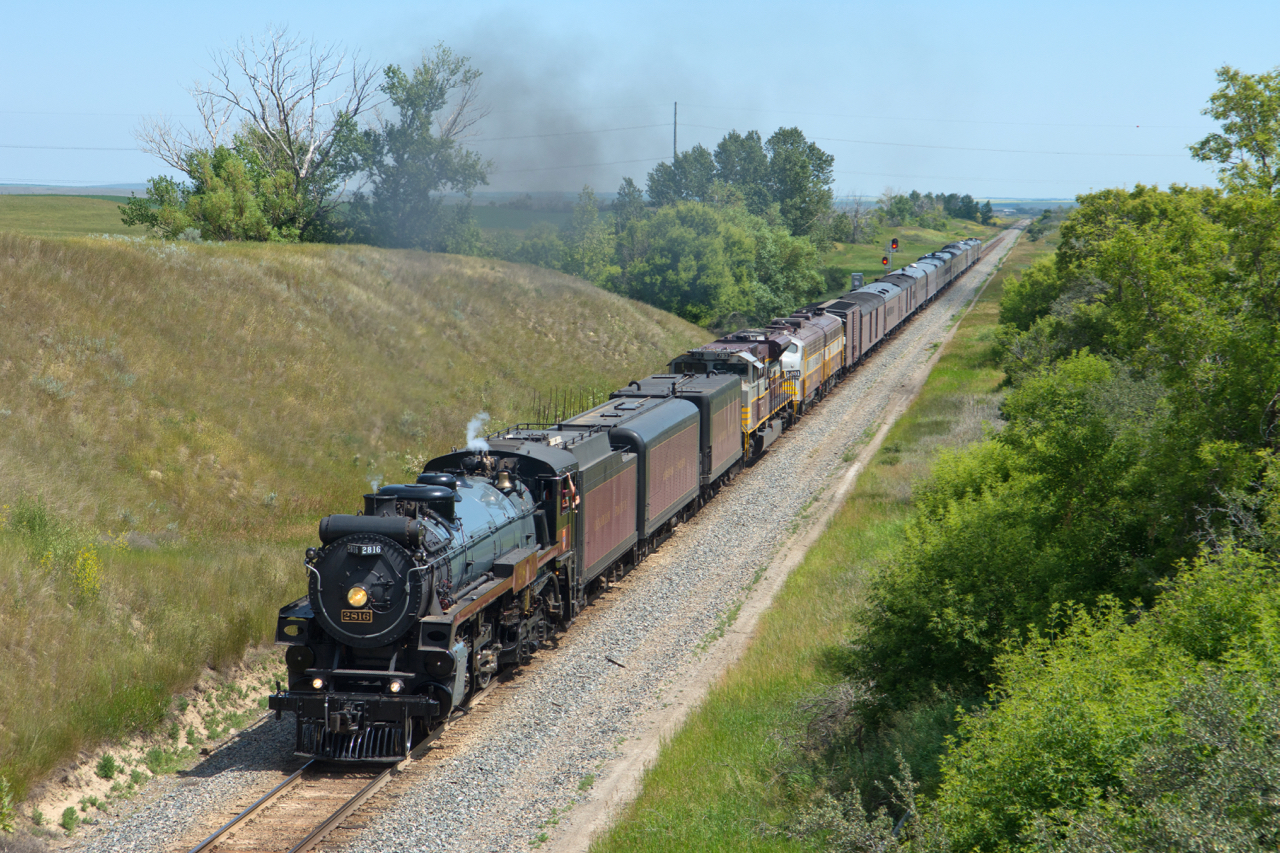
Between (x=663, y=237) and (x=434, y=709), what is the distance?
60.9m

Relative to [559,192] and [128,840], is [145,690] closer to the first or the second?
[128,840]

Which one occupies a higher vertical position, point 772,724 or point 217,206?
point 217,206

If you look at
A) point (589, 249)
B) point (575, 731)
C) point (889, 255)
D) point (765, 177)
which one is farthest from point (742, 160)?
point (575, 731)

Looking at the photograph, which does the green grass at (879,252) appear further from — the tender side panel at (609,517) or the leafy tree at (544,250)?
the tender side panel at (609,517)

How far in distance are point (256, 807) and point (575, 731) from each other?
4692 mm

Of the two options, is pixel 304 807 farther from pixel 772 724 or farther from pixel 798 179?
pixel 798 179

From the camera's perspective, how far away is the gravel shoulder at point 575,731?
1169 centimetres

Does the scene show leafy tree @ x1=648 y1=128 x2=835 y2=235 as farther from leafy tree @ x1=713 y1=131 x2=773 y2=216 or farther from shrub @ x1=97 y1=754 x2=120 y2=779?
shrub @ x1=97 y1=754 x2=120 y2=779

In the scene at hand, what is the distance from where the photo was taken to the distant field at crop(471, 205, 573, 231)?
4594 cm

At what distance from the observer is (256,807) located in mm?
11766

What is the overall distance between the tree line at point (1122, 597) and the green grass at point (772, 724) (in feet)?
2.91

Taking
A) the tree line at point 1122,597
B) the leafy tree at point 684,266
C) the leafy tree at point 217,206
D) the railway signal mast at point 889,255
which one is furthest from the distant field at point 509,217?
the railway signal mast at point 889,255

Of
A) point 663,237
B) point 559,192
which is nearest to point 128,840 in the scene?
point 559,192

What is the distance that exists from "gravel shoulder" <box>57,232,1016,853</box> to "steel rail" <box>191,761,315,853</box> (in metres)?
0.30
